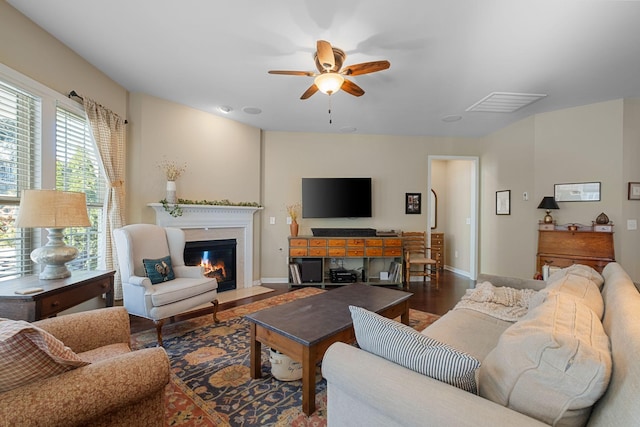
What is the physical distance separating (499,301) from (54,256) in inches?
133

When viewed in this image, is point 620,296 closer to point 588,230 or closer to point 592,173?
point 588,230

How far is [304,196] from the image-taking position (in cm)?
482

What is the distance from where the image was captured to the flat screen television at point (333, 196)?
4.81 meters

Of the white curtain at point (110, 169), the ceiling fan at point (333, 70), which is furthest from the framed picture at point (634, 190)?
the white curtain at point (110, 169)

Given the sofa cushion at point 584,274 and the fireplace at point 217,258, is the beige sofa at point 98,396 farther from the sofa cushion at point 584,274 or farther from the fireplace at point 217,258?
the fireplace at point 217,258

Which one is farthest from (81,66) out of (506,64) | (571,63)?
(571,63)

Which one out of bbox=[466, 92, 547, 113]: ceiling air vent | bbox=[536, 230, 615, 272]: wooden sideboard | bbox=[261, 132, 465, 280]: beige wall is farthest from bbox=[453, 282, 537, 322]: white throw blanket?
bbox=[261, 132, 465, 280]: beige wall

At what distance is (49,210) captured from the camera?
6.32ft

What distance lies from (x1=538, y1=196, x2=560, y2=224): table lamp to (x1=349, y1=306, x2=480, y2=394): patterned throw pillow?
388 cm

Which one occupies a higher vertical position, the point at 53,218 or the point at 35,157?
the point at 35,157

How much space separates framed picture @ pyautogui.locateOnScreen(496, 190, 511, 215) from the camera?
4426 mm

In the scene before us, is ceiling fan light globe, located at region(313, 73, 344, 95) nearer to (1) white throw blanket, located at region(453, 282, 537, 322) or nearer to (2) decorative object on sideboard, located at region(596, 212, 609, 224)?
(1) white throw blanket, located at region(453, 282, 537, 322)

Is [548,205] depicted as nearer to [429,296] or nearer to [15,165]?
[429,296]

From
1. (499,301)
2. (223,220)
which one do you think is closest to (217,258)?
(223,220)
